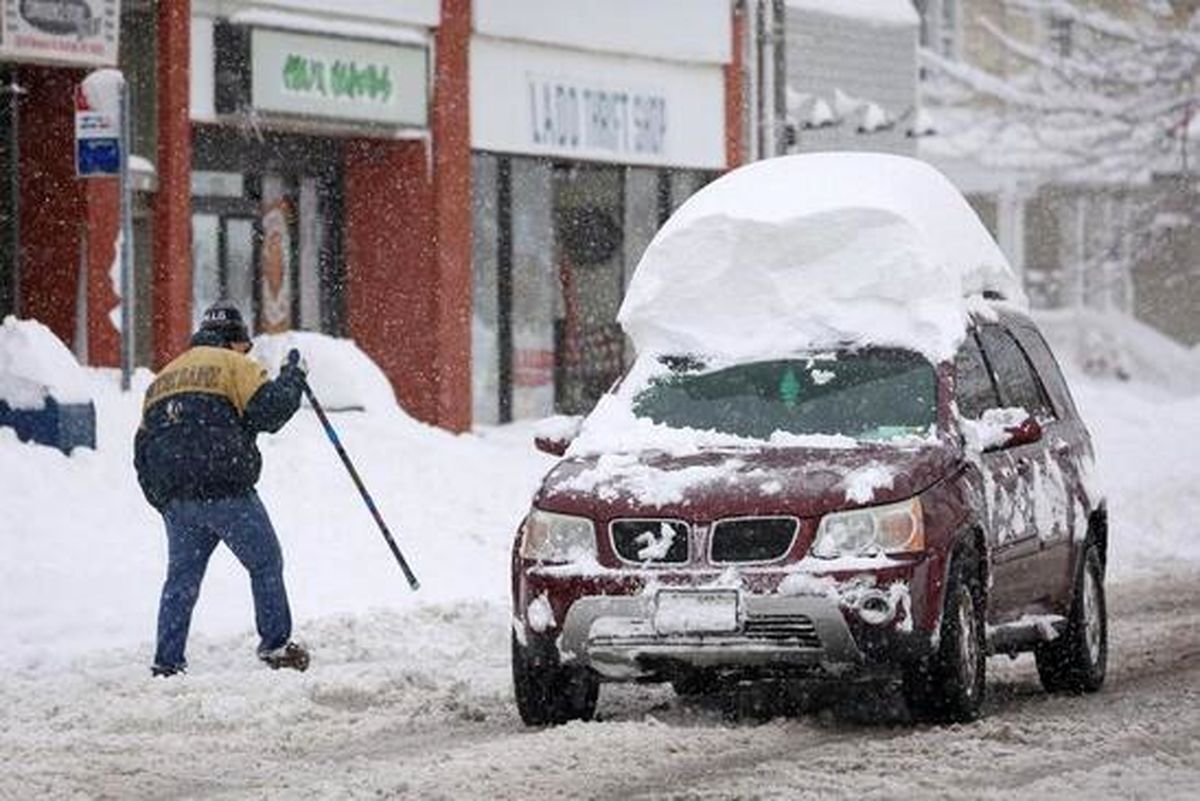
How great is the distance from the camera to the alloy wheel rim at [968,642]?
11195 mm

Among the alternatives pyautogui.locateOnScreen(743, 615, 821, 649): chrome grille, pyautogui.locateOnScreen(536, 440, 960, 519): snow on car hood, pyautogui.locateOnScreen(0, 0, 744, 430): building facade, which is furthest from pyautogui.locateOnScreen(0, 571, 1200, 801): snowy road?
pyautogui.locateOnScreen(0, 0, 744, 430): building facade

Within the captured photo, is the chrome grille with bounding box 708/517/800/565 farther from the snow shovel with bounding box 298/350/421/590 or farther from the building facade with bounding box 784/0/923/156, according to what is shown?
the building facade with bounding box 784/0/923/156

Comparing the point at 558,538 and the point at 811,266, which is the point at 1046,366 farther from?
the point at 558,538

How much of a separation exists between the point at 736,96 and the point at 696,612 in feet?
72.9

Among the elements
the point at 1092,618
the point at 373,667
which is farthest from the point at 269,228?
the point at 1092,618

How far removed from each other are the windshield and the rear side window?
144 cm

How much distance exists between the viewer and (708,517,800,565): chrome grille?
36.1 ft

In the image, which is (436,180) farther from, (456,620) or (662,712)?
(662,712)

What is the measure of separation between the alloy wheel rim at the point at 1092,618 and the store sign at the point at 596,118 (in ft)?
56.6

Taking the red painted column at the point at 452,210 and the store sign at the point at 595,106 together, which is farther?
the store sign at the point at 595,106

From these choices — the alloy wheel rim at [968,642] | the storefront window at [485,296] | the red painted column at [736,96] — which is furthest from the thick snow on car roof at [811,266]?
the red painted column at [736,96]

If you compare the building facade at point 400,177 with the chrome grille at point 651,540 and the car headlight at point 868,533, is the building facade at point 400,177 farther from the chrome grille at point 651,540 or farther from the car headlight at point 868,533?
the car headlight at point 868,533

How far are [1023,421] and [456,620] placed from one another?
5.22 m

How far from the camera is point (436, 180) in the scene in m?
28.7
